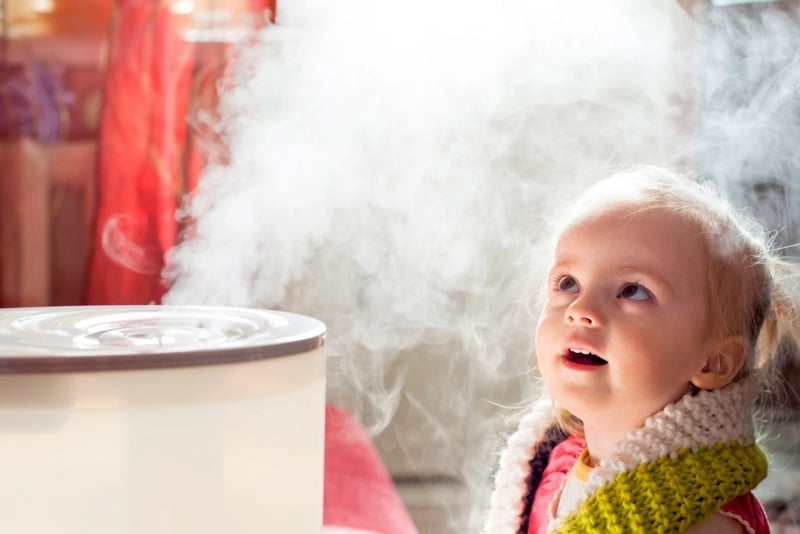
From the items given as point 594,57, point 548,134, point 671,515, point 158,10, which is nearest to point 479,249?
point 548,134

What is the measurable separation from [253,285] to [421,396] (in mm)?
545

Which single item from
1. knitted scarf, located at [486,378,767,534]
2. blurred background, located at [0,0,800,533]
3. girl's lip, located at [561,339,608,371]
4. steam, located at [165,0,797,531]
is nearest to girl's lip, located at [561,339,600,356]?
girl's lip, located at [561,339,608,371]

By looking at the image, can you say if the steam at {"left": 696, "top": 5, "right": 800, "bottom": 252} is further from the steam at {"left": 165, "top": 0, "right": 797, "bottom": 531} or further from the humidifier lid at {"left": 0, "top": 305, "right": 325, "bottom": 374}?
the humidifier lid at {"left": 0, "top": 305, "right": 325, "bottom": 374}

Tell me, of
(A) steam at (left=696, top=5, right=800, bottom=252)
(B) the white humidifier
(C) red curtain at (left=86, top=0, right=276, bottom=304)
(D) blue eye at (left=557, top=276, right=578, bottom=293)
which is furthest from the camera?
(C) red curtain at (left=86, top=0, right=276, bottom=304)

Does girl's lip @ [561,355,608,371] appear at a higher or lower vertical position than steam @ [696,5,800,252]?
lower

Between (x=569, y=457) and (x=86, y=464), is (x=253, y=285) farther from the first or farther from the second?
(x=86, y=464)

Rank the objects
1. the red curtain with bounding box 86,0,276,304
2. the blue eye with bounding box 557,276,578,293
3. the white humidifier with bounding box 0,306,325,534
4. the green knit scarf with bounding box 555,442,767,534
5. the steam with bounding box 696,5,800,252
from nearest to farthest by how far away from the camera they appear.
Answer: the white humidifier with bounding box 0,306,325,534, the green knit scarf with bounding box 555,442,767,534, the blue eye with bounding box 557,276,578,293, the steam with bounding box 696,5,800,252, the red curtain with bounding box 86,0,276,304

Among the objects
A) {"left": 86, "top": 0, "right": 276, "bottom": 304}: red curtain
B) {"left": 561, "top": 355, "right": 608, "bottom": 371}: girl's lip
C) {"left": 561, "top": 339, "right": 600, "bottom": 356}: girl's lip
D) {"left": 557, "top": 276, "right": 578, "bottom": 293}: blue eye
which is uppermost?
{"left": 86, "top": 0, "right": 276, "bottom": 304}: red curtain

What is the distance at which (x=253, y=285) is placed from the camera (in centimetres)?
218

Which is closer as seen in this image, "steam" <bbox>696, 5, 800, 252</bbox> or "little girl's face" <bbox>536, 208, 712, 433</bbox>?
"little girl's face" <bbox>536, 208, 712, 433</bbox>

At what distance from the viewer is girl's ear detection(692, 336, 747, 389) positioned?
39.6 inches

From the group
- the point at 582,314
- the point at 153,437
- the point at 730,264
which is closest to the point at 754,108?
the point at 730,264

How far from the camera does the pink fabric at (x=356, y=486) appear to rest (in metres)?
1.77

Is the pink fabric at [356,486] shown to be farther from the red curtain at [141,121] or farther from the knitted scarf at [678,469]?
the red curtain at [141,121]
